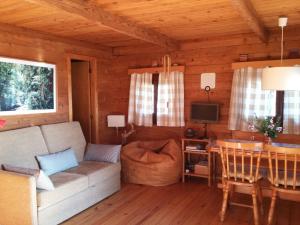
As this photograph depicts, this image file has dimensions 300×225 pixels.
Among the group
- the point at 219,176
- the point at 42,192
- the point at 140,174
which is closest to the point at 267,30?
the point at 219,176

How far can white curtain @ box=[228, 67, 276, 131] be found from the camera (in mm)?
4188

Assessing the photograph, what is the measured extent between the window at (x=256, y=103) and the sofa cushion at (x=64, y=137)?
236 cm

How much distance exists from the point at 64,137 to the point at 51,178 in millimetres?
852

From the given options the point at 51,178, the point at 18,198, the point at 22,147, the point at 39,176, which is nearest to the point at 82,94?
the point at 22,147

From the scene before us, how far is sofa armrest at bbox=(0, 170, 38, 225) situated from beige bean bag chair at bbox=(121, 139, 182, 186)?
6.30 feet

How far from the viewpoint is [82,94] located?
5.26 m

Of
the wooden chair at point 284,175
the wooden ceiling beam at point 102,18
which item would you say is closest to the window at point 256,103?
the wooden chair at point 284,175

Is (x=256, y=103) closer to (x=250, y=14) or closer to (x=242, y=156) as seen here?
(x=242, y=156)

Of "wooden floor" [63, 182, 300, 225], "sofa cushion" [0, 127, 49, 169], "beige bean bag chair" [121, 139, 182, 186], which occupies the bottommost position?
"wooden floor" [63, 182, 300, 225]

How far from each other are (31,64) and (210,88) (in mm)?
2778

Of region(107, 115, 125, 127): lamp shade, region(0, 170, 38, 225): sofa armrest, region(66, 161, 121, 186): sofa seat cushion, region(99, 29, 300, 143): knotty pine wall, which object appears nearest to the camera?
region(0, 170, 38, 225): sofa armrest

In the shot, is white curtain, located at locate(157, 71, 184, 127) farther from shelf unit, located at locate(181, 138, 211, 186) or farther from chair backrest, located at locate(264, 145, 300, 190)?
chair backrest, located at locate(264, 145, 300, 190)

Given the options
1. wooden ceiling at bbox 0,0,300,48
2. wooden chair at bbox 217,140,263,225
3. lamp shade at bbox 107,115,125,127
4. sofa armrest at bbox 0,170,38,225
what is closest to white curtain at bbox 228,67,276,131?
wooden ceiling at bbox 0,0,300,48

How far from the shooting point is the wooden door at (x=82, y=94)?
16.9ft
